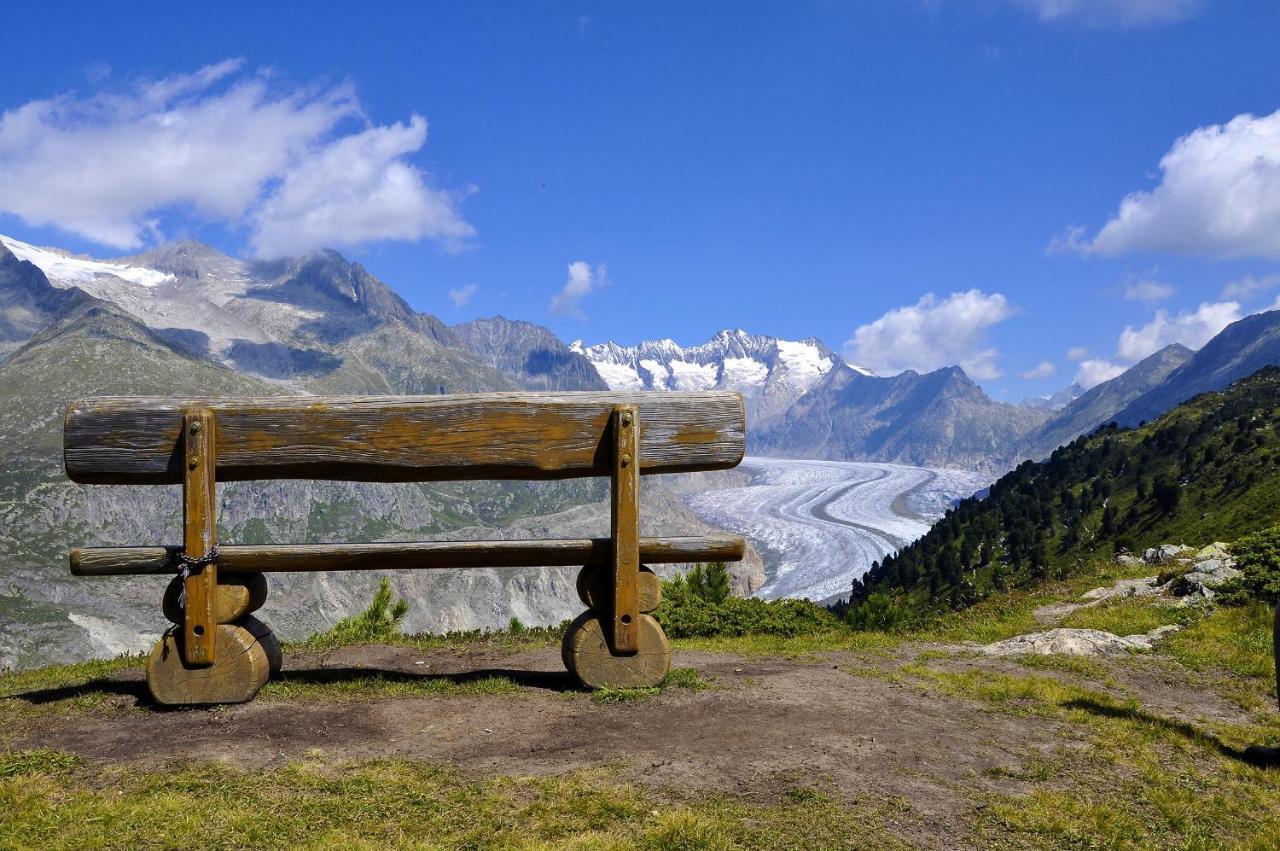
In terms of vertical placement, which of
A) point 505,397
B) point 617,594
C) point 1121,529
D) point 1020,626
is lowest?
point 1121,529

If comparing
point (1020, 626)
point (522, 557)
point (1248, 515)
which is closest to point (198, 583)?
point (522, 557)

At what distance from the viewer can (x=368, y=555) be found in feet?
34.6

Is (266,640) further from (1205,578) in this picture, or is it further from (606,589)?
(1205,578)

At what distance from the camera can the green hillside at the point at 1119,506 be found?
4587 inches

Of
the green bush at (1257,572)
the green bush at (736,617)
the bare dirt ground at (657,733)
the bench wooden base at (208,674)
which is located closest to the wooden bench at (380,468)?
the bench wooden base at (208,674)

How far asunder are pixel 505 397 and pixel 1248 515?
101 m

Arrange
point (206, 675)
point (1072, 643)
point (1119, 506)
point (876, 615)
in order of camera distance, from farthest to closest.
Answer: point (1119, 506), point (876, 615), point (1072, 643), point (206, 675)

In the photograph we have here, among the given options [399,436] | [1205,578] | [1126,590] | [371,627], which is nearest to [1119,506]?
[1126,590]

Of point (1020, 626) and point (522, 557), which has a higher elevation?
point (522, 557)

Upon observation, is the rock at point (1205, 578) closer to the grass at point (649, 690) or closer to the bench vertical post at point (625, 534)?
the grass at point (649, 690)

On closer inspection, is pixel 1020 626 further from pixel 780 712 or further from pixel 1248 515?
pixel 1248 515

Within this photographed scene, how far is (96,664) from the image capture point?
14.3m

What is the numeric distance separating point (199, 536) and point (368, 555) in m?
2.06

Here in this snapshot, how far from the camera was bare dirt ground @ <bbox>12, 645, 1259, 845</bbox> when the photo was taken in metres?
8.22
